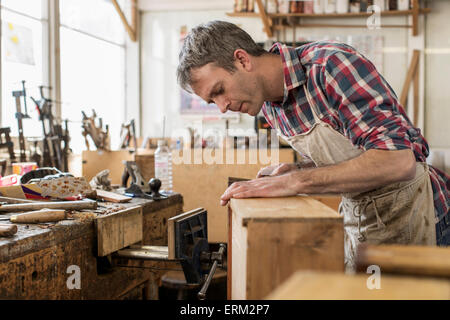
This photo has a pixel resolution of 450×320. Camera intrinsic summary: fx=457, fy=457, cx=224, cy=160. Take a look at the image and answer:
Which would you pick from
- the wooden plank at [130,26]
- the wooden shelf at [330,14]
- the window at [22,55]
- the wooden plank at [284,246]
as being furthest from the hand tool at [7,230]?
the wooden plank at [130,26]

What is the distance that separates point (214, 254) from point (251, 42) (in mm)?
670

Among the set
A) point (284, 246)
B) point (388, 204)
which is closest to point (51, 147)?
point (388, 204)

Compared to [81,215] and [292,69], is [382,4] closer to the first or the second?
[292,69]

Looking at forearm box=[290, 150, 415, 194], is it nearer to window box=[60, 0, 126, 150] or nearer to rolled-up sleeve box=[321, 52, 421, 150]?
rolled-up sleeve box=[321, 52, 421, 150]

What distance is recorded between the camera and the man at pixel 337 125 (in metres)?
1.14

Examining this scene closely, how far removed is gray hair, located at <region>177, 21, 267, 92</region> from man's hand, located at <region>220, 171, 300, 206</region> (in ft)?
1.23

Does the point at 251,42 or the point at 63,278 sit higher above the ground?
the point at 251,42

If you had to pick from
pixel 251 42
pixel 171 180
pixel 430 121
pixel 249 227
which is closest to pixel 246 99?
pixel 251 42

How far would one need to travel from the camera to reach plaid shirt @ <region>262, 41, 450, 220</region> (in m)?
1.15

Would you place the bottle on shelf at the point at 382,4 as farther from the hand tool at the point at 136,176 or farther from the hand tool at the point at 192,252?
the hand tool at the point at 192,252

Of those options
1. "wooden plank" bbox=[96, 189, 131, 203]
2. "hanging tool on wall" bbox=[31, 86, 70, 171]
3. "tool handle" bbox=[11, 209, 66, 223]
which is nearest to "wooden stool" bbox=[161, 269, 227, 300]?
"hanging tool on wall" bbox=[31, 86, 70, 171]

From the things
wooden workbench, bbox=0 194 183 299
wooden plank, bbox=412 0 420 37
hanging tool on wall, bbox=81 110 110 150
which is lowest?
wooden workbench, bbox=0 194 183 299

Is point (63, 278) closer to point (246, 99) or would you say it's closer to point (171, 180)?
point (246, 99)

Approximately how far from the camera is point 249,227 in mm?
862
